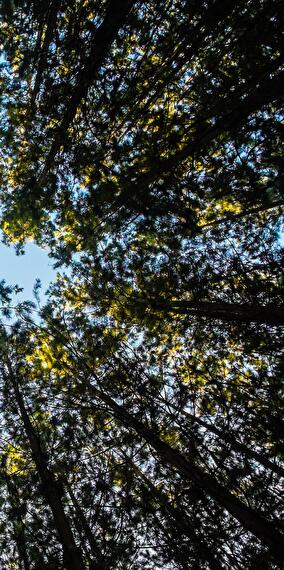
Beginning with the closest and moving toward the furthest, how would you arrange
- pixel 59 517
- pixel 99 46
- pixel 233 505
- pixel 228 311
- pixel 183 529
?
pixel 233 505
pixel 183 529
pixel 59 517
pixel 99 46
pixel 228 311

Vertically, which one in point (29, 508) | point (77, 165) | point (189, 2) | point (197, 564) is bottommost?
point (197, 564)

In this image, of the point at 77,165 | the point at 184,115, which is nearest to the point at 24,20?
the point at 77,165

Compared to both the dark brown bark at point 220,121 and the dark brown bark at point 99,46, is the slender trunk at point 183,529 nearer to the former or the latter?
the dark brown bark at point 220,121

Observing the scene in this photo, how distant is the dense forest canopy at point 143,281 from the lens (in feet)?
14.1

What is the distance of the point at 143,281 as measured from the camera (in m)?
7.08

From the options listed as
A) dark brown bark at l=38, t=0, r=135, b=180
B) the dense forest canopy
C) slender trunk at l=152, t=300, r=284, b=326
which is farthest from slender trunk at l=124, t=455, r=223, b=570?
dark brown bark at l=38, t=0, r=135, b=180

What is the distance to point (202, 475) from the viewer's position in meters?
3.78

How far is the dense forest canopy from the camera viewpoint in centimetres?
430

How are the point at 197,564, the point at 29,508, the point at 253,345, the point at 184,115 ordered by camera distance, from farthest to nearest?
the point at 253,345 → the point at 184,115 → the point at 29,508 → the point at 197,564

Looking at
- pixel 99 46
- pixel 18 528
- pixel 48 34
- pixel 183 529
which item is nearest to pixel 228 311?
pixel 183 529

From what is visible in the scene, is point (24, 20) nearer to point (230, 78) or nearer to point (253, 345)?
point (230, 78)

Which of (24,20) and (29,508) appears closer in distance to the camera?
(29,508)

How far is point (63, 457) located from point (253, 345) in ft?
12.2

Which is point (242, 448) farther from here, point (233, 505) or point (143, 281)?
point (143, 281)
